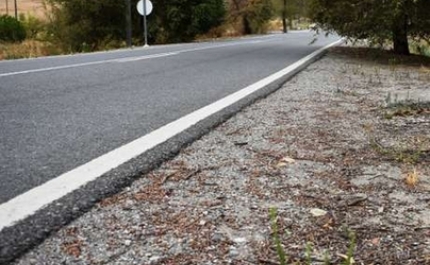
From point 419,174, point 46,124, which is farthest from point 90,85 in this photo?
point 419,174

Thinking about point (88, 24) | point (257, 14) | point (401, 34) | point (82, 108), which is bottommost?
point (82, 108)

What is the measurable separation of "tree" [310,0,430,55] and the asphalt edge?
8.13m

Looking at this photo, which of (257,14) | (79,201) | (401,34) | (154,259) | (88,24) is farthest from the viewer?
(257,14)

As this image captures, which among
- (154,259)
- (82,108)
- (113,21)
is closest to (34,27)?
(113,21)

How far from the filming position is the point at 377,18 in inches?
423

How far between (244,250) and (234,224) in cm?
22

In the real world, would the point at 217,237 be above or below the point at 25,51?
below

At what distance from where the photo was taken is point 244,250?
1.73m

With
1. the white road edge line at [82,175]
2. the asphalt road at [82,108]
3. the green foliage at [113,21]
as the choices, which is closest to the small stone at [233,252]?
the white road edge line at [82,175]

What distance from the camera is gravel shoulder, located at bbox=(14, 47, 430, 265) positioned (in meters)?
1.70

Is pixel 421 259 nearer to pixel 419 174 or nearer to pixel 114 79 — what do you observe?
pixel 419 174

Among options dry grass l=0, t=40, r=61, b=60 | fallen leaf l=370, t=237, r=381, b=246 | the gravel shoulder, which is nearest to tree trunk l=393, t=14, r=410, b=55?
the gravel shoulder

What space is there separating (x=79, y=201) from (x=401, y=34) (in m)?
11.9

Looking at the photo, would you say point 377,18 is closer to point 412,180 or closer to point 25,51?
point 412,180
